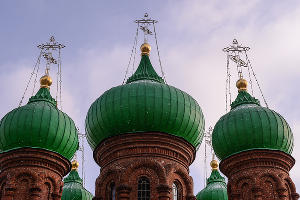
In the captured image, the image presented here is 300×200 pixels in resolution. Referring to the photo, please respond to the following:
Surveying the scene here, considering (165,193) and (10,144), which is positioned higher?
(10,144)

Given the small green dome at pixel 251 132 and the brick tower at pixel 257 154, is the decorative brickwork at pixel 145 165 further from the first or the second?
the brick tower at pixel 257 154

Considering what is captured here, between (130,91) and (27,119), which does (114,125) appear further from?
(27,119)

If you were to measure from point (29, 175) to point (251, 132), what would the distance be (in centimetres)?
796

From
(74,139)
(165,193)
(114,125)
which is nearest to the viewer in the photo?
(165,193)

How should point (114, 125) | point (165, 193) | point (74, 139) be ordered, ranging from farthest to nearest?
point (74, 139) < point (114, 125) < point (165, 193)

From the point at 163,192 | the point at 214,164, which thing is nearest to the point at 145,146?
the point at 163,192

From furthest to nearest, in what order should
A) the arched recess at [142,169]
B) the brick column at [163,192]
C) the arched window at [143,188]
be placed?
the arched recess at [142,169]
the arched window at [143,188]
the brick column at [163,192]

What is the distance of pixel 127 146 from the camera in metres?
17.8

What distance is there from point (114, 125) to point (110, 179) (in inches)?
71.9

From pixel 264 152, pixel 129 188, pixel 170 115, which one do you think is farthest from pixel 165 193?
pixel 264 152

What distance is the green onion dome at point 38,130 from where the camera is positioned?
18719 mm

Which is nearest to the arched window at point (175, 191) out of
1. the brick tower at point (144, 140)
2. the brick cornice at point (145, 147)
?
the brick tower at point (144, 140)

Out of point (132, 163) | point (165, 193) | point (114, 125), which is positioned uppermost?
point (114, 125)

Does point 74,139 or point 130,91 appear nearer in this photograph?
point 130,91
